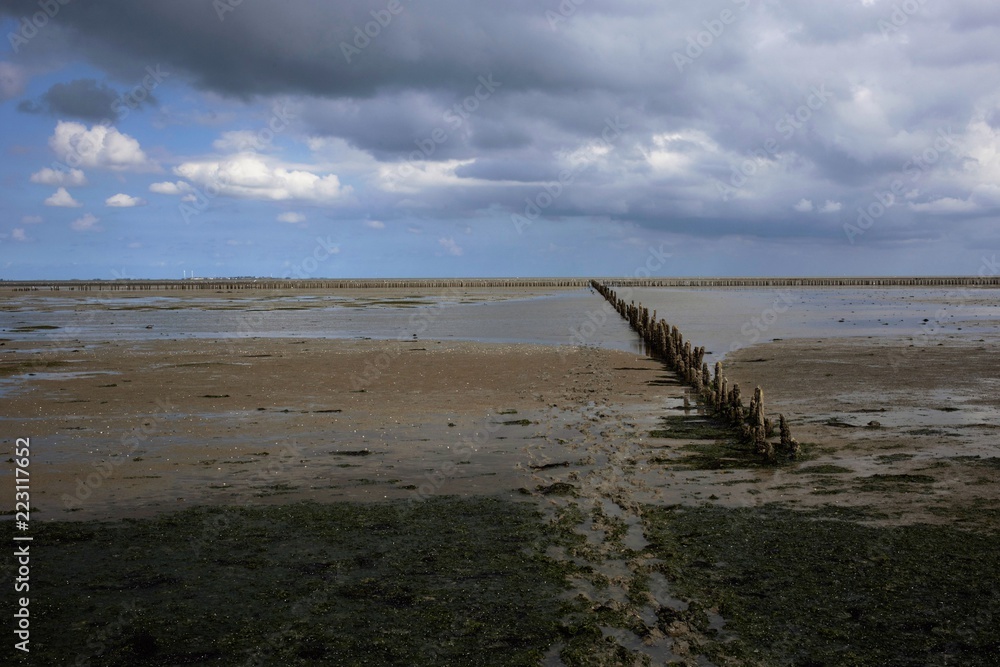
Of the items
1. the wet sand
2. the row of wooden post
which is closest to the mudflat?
the wet sand

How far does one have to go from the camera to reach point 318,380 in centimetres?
2338

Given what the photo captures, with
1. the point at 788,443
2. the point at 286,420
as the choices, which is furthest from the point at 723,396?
the point at 286,420

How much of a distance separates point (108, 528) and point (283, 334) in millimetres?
31190

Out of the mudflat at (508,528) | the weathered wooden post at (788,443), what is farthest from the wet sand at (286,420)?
the weathered wooden post at (788,443)

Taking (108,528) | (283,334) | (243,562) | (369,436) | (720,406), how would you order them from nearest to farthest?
(243,562) < (108,528) < (369,436) < (720,406) < (283,334)

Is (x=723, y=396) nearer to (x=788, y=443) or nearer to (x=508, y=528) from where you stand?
(x=788, y=443)

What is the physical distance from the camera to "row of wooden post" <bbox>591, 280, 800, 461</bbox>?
1384cm

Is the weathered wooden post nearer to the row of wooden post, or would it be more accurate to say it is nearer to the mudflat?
the row of wooden post

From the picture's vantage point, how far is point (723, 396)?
57.9ft

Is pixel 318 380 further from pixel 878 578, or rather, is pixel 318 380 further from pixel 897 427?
pixel 878 578

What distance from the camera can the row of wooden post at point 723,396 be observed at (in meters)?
13.8

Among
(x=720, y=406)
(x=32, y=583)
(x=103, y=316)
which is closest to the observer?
(x=32, y=583)

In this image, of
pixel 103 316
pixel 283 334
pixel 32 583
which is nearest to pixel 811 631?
pixel 32 583

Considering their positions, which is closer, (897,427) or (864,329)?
(897,427)
